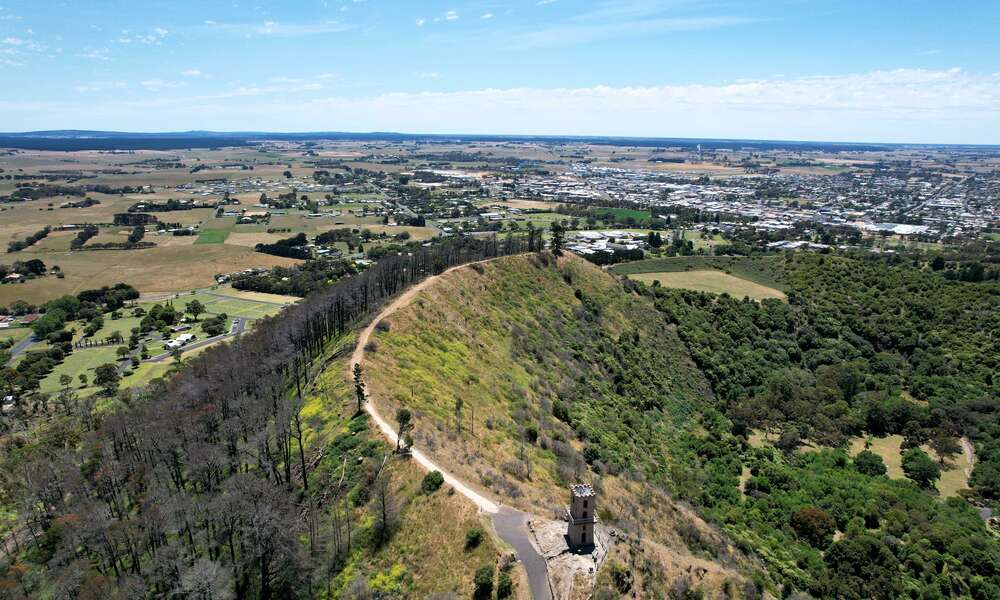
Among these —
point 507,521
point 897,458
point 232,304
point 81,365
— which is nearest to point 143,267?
point 232,304

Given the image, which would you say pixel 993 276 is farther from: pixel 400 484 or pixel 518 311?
pixel 400 484

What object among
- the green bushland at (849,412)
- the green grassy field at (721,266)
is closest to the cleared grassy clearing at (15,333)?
the green bushland at (849,412)

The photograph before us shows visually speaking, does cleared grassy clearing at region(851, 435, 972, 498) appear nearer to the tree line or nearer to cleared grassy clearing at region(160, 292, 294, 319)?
the tree line

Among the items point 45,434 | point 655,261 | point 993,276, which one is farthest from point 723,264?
point 45,434

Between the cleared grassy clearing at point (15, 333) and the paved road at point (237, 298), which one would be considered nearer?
the cleared grassy clearing at point (15, 333)

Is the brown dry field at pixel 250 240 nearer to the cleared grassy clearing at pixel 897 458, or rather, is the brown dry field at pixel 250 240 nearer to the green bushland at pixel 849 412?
the green bushland at pixel 849 412

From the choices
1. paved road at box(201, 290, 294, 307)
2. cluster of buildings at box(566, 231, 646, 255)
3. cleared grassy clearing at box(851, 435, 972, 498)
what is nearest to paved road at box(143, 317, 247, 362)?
paved road at box(201, 290, 294, 307)

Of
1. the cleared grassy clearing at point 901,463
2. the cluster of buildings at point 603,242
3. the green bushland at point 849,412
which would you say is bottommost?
the cleared grassy clearing at point 901,463
